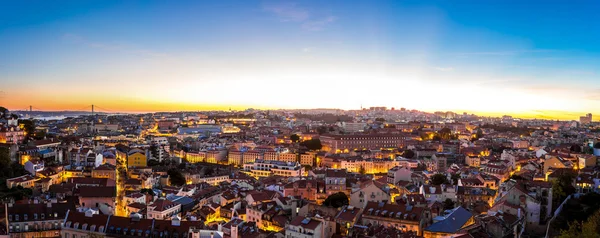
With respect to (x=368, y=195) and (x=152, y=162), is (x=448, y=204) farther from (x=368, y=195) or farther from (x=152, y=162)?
(x=152, y=162)

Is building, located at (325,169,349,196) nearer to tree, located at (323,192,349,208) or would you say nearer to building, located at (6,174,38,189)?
tree, located at (323,192,349,208)

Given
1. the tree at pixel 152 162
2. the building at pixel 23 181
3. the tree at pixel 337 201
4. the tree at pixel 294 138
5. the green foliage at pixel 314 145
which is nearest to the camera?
the tree at pixel 337 201

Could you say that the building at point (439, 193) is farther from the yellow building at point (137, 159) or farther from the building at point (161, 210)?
the yellow building at point (137, 159)

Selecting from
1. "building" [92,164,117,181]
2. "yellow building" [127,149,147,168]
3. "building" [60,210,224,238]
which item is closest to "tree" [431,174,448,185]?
"building" [60,210,224,238]

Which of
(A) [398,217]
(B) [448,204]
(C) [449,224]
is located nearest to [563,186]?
(B) [448,204]

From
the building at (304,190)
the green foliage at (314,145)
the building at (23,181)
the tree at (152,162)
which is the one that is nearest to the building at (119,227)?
the building at (304,190)
